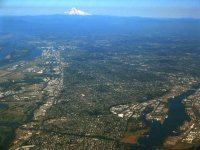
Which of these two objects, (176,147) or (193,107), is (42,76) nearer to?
(193,107)

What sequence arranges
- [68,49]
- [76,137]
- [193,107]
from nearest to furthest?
1. [76,137]
2. [193,107]
3. [68,49]

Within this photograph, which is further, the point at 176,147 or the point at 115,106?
the point at 115,106

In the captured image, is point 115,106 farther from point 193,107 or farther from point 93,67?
point 93,67

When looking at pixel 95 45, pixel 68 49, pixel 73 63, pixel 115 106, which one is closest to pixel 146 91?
pixel 115 106

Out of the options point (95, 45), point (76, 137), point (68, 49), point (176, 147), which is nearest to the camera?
point (176, 147)

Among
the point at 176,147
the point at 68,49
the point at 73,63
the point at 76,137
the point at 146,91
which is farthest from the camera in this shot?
the point at 68,49

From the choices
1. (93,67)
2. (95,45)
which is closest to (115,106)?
(93,67)

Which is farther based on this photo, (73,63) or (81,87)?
(73,63)

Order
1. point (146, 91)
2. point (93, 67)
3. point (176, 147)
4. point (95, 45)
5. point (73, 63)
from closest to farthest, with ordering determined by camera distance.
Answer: point (176, 147) < point (146, 91) < point (93, 67) < point (73, 63) < point (95, 45)

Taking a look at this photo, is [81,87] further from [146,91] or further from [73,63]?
[73,63]
